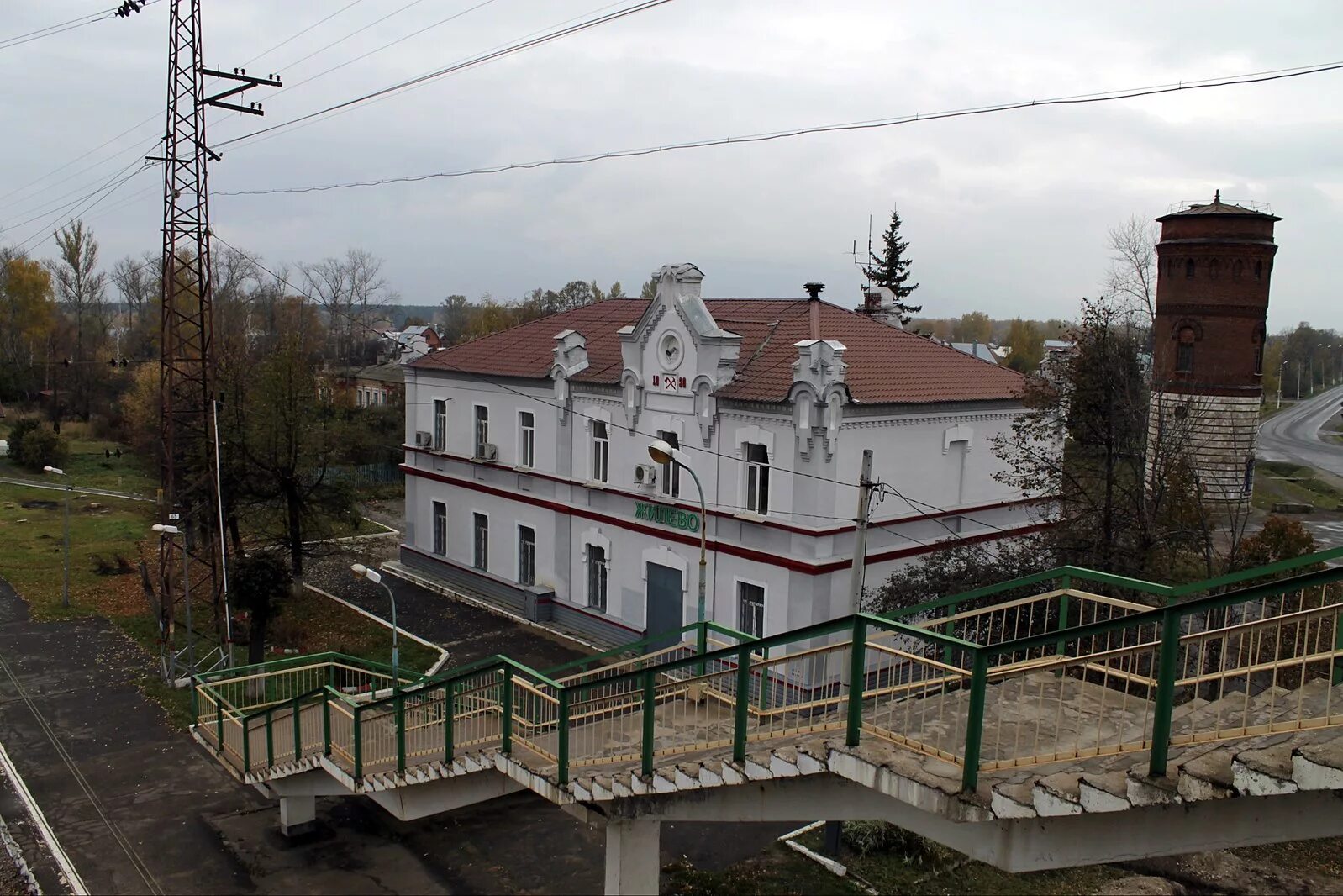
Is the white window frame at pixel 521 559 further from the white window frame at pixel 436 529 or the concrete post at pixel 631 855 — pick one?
the concrete post at pixel 631 855

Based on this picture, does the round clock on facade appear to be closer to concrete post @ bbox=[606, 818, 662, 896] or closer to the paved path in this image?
the paved path

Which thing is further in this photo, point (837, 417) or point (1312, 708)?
point (837, 417)

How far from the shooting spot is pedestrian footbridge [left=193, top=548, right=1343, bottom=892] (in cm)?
539

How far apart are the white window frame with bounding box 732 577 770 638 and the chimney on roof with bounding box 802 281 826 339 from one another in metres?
5.46

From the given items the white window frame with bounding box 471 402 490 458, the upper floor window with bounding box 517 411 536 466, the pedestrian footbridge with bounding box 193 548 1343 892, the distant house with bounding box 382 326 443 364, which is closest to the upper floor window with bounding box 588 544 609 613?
the upper floor window with bounding box 517 411 536 466

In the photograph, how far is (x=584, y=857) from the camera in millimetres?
13664

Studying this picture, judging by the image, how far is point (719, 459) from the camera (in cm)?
2058

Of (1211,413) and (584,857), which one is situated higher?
(1211,413)

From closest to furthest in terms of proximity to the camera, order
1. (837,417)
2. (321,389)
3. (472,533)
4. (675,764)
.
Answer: (675,764)
(837,417)
(472,533)
(321,389)

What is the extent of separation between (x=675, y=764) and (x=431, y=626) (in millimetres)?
17762

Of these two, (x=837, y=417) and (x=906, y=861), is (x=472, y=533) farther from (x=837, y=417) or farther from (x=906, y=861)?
(x=906, y=861)

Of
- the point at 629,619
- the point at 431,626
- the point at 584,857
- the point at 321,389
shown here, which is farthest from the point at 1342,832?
the point at 321,389

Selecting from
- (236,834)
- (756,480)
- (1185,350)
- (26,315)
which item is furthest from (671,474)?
(26,315)

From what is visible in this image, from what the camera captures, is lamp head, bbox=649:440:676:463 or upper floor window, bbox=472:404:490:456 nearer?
lamp head, bbox=649:440:676:463
